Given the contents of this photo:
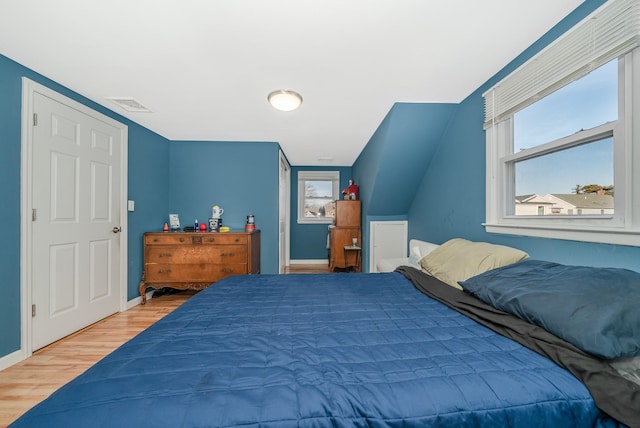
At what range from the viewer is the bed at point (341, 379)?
64cm

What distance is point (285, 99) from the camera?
2246 millimetres

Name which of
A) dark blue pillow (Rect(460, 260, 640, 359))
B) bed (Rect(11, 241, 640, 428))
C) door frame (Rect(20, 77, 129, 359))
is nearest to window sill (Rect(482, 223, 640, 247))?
dark blue pillow (Rect(460, 260, 640, 359))

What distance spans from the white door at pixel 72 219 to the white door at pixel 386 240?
337 cm

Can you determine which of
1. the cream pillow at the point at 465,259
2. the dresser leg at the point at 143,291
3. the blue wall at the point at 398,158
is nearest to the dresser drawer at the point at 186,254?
the dresser leg at the point at 143,291

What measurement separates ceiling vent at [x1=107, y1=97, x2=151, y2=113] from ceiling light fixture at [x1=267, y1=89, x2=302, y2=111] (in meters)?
1.40

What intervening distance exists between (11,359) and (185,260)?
1470mm

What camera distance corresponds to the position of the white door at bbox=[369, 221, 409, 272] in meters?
3.83

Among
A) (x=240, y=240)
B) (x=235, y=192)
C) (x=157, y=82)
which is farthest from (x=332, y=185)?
(x=157, y=82)

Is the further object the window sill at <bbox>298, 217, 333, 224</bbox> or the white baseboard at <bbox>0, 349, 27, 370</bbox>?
the window sill at <bbox>298, 217, 333, 224</bbox>

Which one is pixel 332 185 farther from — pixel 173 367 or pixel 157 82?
pixel 173 367

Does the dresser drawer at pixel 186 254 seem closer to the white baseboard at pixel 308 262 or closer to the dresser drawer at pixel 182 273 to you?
the dresser drawer at pixel 182 273

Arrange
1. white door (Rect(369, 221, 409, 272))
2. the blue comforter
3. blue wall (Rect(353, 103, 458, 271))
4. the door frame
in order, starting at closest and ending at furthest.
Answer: the blue comforter < the door frame < blue wall (Rect(353, 103, 458, 271)) < white door (Rect(369, 221, 409, 272))

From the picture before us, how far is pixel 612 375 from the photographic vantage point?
733mm

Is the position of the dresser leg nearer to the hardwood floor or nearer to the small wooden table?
the hardwood floor
